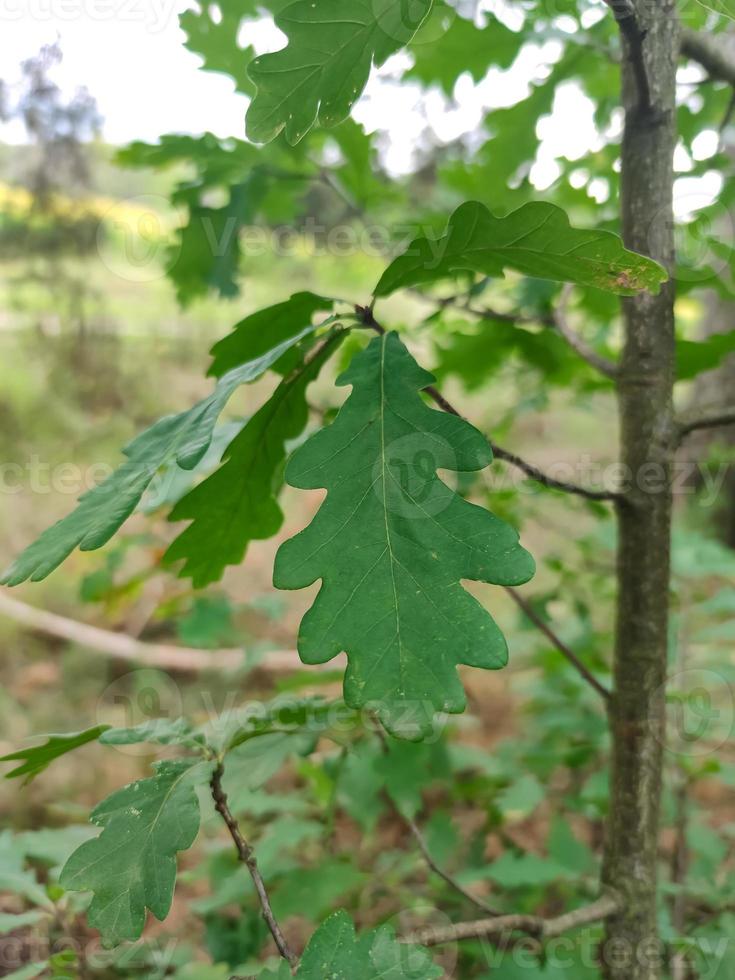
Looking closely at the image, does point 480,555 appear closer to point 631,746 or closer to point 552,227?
point 552,227

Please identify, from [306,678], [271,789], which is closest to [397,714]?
[306,678]

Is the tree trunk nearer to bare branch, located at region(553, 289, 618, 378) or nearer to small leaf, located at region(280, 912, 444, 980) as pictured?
bare branch, located at region(553, 289, 618, 378)

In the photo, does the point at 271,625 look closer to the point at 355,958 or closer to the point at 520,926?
the point at 520,926

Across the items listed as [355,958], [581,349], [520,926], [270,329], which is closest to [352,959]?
[355,958]

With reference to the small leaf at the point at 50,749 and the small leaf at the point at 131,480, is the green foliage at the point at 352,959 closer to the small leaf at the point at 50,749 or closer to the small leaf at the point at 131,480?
the small leaf at the point at 50,749
